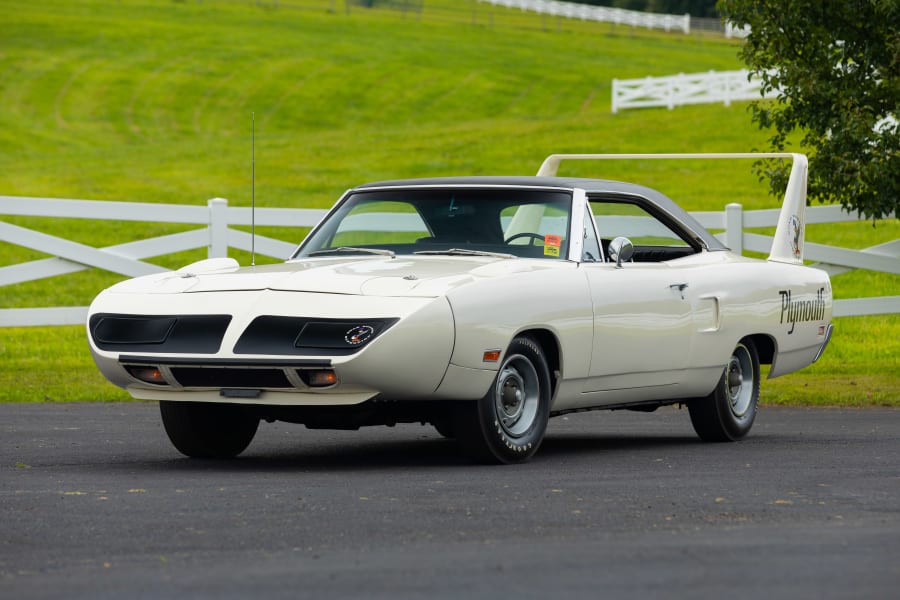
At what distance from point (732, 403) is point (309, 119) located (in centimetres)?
4406

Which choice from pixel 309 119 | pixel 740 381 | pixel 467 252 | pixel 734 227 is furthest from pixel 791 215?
pixel 309 119

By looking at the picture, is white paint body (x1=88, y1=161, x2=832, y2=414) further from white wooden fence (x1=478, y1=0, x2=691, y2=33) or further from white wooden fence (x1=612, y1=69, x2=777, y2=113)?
white wooden fence (x1=478, y1=0, x2=691, y2=33)

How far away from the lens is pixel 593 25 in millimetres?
93750

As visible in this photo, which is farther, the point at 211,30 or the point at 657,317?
the point at 211,30

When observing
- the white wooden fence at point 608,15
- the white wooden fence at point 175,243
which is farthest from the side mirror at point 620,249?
the white wooden fence at point 608,15

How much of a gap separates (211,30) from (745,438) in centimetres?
6332

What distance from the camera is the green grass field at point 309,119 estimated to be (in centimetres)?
2256

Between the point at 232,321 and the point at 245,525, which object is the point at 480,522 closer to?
the point at 245,525

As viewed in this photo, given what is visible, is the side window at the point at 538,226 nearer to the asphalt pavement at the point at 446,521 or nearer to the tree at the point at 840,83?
the asphalt pavement at the point at 446,521

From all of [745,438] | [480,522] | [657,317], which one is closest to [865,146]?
[745,438]

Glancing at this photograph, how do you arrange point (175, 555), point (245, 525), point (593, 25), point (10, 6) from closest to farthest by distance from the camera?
point (175, 555) < point (245, 525) < point (10, 6) < point (593, 25)

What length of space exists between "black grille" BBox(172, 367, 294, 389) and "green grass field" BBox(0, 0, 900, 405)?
5.79 m

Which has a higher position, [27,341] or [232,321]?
[232,321]

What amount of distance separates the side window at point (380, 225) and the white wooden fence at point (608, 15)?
269 ft
